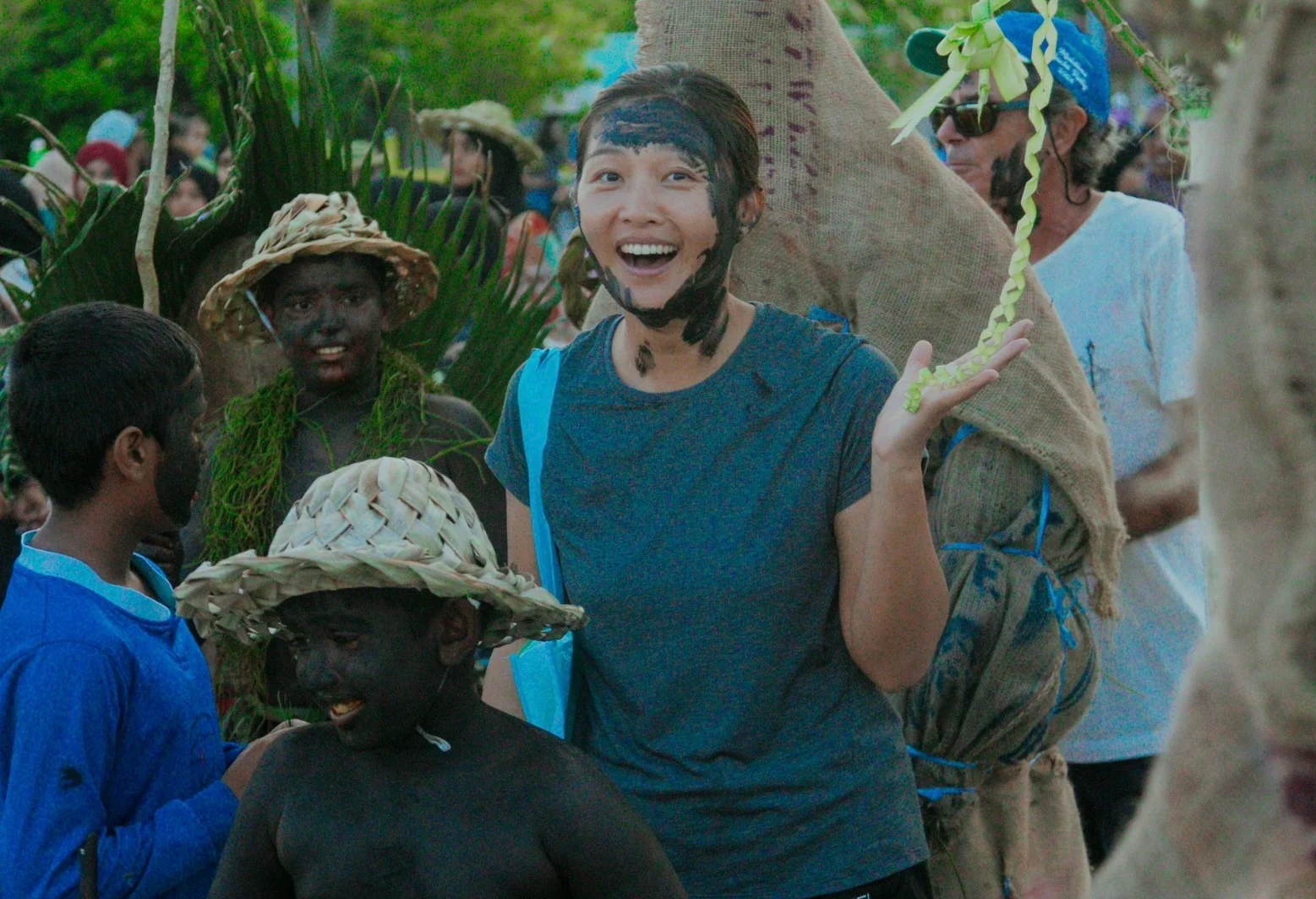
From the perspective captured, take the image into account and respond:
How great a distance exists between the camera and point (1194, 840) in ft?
2.84

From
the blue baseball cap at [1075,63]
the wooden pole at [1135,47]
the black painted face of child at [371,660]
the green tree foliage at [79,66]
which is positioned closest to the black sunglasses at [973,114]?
the blue baseball cap at [1075,63]

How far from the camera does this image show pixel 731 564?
2279mm

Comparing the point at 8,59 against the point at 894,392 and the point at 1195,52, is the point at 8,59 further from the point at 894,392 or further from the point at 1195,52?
the point at 1195,52

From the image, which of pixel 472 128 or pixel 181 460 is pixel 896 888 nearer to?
pixel 181 460

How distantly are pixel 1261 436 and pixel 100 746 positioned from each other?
6.47 feet

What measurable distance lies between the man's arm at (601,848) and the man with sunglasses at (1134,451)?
1.62 m

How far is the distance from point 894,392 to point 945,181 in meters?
1.07

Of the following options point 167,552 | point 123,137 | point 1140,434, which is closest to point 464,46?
point 123,137

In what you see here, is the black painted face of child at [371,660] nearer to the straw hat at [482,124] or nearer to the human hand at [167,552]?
the human hand at [167,552]

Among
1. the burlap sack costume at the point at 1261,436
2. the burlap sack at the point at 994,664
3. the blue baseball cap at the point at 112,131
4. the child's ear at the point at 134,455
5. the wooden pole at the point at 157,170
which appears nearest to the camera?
the burlap sack costume at the point at 1261,436

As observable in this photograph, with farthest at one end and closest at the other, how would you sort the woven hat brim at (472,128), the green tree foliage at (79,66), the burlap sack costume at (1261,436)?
the green tree foliage at (79,66), the woven hat brim at (472,128), the burlap sack costume at (1261,436)

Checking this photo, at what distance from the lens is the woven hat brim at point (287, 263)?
3.50m

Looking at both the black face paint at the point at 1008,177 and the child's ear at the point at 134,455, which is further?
the black face paint at the point at 1008,177

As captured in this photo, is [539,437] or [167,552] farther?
[167,552]
